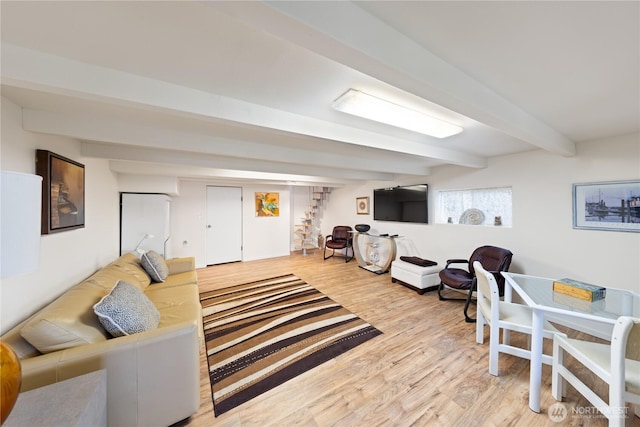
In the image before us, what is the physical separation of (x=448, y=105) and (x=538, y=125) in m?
1.19

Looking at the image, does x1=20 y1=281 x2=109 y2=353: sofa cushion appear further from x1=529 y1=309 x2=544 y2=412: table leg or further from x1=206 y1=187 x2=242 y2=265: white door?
x1=206 y1=187 x2=242 y2=265: white door

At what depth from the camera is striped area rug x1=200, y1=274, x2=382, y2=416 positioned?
1.77 m

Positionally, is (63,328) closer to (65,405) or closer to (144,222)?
(65,405)

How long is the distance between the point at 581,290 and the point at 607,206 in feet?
4.28

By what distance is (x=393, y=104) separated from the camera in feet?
5.16

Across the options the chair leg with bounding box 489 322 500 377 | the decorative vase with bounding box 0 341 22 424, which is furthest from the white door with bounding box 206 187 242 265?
the chair leg with bounding box 489 322 500 377

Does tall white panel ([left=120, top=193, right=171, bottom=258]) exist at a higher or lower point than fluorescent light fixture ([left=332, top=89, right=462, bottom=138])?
lower

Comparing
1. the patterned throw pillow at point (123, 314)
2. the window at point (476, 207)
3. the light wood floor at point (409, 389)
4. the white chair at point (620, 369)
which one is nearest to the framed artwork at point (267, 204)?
the window at point (476, 207)

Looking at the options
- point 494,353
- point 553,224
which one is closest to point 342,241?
point 553,224

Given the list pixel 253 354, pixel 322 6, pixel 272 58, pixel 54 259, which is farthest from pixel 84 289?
pixel 322 6

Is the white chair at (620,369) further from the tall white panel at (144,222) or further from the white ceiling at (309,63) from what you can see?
the tall white panel at (144,222)

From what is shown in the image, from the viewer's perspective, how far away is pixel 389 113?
5.46 ft

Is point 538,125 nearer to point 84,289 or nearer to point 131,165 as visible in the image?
point 84,289

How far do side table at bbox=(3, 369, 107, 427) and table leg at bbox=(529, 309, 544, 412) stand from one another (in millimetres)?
2474
